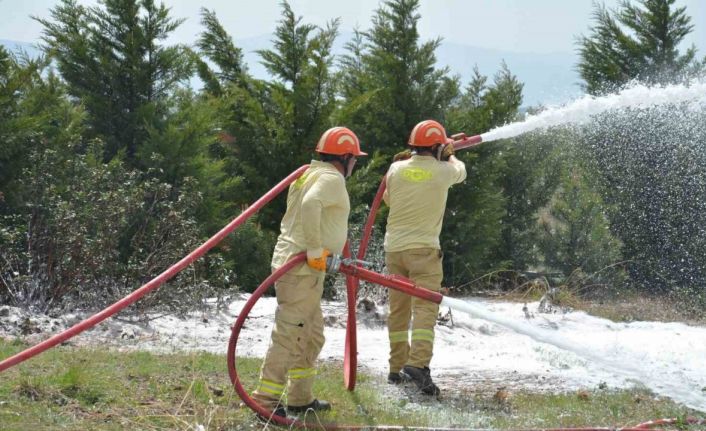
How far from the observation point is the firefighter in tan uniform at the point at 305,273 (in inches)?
213

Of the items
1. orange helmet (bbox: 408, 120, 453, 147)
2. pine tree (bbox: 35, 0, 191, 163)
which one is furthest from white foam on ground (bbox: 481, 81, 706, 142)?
pine tree (bbox: 35, 0, 191, 163)

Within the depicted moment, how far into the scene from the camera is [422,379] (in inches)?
260

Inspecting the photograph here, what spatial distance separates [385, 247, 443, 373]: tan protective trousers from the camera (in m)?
6.73

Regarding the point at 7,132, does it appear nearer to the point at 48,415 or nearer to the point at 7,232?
the point at 7,232

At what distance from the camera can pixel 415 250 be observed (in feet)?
22.9

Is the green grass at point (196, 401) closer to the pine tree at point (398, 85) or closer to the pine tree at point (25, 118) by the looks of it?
the pine tree at point (25, 118)

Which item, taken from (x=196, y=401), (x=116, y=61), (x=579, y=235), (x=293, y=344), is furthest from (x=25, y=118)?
(x=579, y=235)

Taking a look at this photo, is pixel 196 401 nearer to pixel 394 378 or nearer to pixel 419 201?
pixel 394 378

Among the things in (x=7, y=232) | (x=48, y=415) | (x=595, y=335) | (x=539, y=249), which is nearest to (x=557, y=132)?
(x=539, y=249)

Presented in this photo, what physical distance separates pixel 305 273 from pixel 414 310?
1.57 m

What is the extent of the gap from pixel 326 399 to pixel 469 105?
332 inches

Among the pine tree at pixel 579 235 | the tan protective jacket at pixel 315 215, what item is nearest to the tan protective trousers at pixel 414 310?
the tan protective jacket at pixel 315 215

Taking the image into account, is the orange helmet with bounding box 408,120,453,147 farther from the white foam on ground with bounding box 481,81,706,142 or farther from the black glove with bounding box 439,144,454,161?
the white foam on ground with bounding box 481,81,706,142

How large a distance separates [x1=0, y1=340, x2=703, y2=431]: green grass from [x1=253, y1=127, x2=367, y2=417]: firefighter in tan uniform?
0.24 m
